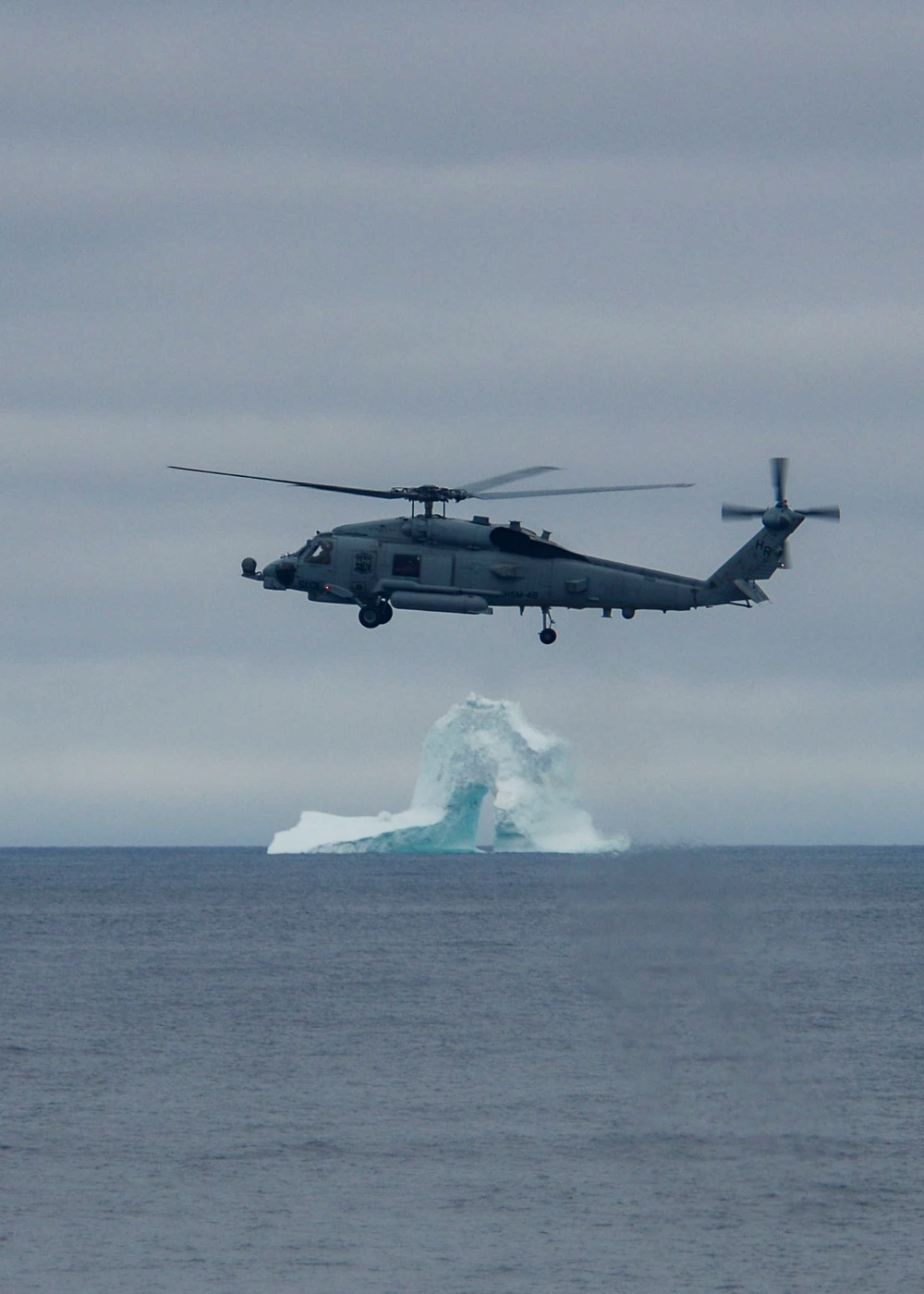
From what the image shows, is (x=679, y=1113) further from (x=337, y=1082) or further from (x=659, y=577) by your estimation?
(x=659, y=577)

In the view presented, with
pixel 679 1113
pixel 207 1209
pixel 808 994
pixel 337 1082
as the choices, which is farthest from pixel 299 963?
pixel 207 1209

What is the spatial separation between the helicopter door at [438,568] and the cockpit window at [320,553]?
7.79ft

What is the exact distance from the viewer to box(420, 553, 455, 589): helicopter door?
150 ft

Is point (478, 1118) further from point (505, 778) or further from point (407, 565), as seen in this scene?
point (505, 778)

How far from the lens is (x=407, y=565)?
45875 mm

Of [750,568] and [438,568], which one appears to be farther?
[750,568]

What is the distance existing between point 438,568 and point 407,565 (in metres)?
0.77

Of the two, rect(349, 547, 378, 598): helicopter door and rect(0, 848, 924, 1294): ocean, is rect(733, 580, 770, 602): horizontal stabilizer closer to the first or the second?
rect(349, 547, 378, 598): helicopter door

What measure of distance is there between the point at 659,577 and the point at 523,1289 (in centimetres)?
2363

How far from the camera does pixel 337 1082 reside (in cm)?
9369

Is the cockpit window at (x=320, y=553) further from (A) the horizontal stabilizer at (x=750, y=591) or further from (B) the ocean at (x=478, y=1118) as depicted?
(B) the ocean at (x=478, y=1118)

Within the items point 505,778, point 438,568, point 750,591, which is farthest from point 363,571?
point 505,778

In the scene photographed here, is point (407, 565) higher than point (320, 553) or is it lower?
lower

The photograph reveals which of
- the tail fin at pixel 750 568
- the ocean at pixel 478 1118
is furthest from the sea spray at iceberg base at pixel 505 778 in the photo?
the tail fin at pixel 750 568
